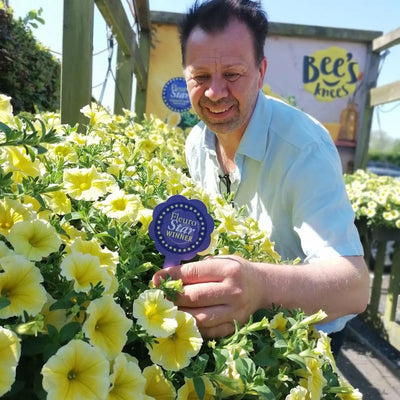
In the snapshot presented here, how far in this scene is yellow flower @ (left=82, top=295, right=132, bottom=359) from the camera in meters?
0.62

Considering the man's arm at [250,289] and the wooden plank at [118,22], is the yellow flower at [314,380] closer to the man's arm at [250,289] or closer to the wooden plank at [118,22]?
the man's arm at [250,289]

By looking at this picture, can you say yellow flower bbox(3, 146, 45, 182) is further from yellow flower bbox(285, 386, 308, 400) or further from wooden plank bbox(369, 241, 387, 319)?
wooden plank bbox(369, 241, 387, 319)

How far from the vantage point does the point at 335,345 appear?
175cm

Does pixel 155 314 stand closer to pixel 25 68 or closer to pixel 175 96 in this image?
pixel 25 68

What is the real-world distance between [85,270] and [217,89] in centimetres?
109

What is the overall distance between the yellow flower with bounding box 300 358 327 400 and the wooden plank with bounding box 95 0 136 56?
6.53 ft

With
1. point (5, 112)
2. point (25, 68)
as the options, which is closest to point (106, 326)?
point (5, 112)

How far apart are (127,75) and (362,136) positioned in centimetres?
378

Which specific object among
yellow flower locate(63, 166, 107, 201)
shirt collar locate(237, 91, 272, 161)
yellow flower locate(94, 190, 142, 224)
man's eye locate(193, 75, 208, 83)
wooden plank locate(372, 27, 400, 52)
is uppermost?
wooden plank locate(372, 27, 400, 52)

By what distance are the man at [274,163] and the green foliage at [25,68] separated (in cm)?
122

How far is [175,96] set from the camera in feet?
19.4

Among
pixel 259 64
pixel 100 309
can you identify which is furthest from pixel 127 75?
pixel 100 309

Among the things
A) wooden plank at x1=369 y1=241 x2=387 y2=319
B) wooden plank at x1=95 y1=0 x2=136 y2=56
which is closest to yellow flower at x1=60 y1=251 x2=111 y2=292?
wooden plank at x1=95 y1=0 x2=136 y2=56

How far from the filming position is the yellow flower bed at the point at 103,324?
58 cm
